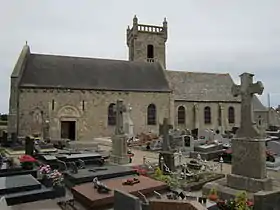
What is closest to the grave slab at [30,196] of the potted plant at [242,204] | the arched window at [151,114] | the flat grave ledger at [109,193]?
the flat grave ledger at [109,193]

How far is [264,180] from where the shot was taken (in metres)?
6.09

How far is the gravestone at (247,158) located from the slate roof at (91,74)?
18755mm

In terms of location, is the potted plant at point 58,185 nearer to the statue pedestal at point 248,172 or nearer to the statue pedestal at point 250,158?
the statue pedestal at point 248,172

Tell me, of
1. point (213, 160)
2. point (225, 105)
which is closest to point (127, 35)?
point (225, 105)

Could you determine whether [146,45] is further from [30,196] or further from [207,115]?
[30,196]

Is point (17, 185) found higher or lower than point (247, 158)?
lower

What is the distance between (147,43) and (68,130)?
15.6 m

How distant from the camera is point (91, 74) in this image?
25.5m

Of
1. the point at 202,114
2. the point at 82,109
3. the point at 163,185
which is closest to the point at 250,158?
the point at 163,185

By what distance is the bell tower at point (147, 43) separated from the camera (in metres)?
32.8

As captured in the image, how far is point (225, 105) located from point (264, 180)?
2457cm

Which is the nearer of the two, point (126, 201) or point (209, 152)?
point (126, 201)

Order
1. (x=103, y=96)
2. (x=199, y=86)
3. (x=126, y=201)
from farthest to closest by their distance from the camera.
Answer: (x=199, y=86), (x=103, y=96), (x=126, y=201)

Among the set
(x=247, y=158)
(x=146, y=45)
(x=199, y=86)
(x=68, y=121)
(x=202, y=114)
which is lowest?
(x=247, y=158)
